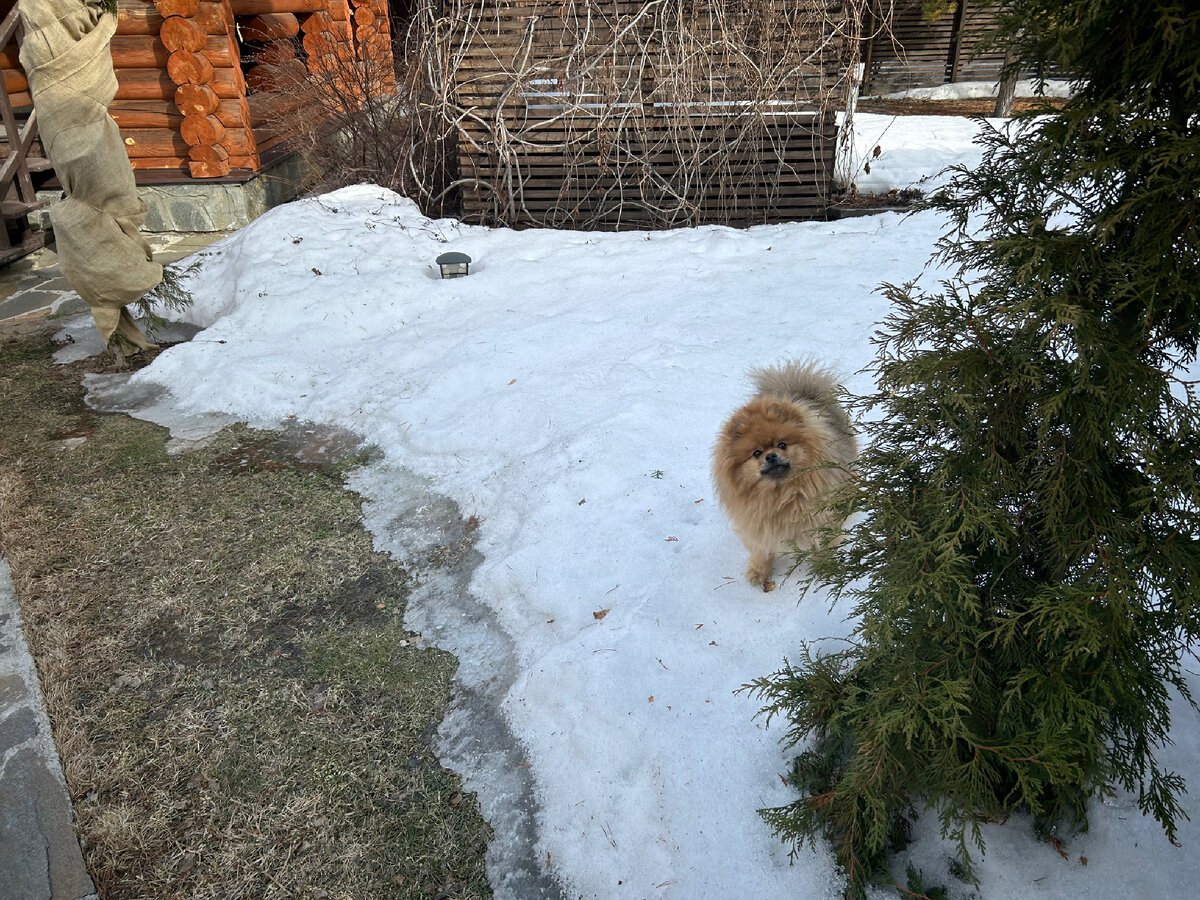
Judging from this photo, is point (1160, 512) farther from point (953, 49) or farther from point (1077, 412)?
point (953, 49)

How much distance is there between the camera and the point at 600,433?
4660 mm

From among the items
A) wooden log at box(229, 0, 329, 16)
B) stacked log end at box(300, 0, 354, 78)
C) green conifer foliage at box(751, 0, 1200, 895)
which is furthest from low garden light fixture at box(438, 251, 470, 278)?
wooden log at box(229, 0, 329, 16)

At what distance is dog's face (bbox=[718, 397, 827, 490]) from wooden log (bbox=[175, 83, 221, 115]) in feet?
30.0

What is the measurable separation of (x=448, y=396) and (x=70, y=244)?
3.19 metres

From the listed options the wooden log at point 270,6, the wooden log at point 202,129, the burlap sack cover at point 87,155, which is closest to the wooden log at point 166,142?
the wooden log at point 202,129

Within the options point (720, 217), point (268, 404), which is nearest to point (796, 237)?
point (720, 217)

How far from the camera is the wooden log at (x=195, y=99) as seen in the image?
358 inches

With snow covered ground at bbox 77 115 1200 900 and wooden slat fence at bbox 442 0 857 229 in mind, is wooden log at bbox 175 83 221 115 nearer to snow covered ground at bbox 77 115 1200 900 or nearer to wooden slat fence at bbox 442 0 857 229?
snow covered ground at bbox 77 115 1200 900

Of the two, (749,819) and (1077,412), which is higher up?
(1077,412)

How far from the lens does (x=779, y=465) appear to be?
9.92ft

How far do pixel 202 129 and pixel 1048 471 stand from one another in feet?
34.3

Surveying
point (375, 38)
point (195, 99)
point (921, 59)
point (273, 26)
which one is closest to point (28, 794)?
point (195, 99)

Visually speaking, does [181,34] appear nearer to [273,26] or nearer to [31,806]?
[273,26]

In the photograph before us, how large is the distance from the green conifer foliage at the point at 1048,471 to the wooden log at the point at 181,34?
392 inches
